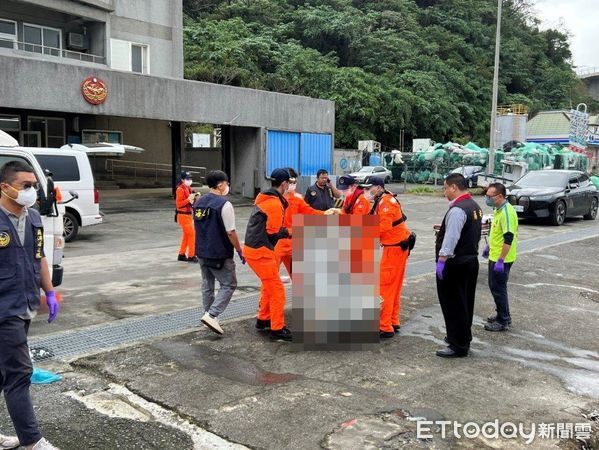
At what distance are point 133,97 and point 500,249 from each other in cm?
1445

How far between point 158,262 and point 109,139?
57.0 feet

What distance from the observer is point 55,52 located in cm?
2286

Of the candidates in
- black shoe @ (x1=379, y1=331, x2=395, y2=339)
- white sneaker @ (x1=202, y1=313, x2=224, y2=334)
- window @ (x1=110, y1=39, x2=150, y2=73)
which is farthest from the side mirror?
window @ (x1=110, y1=39, x2=150, y2=73)

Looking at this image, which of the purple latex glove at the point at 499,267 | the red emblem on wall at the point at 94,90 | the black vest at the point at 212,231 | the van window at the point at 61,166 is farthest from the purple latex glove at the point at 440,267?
the red emblem on wall at the point at 94,90

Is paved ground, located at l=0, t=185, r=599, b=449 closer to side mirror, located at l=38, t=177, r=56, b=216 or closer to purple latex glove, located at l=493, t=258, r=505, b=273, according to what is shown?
purple latex glove, located at l=493, t=258, r=505, b=273

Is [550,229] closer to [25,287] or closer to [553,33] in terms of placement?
[25,287]

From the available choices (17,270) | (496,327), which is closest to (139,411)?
(17,270)

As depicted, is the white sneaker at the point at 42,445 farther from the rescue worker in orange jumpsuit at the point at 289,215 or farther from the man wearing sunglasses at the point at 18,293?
the rescue worker in orange jumpsuit at the point at 289,215

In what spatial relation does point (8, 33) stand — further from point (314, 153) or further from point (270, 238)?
point (270, 238)

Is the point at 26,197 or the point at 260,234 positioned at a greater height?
the point at 26,197

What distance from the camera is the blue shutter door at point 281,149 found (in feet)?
74.2

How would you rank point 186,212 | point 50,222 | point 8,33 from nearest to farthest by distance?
point 50,222 → point 186,212 → point 8,33

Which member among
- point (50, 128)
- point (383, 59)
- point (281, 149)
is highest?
point (383, 59)

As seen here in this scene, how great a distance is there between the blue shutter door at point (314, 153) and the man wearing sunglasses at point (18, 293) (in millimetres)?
20136
